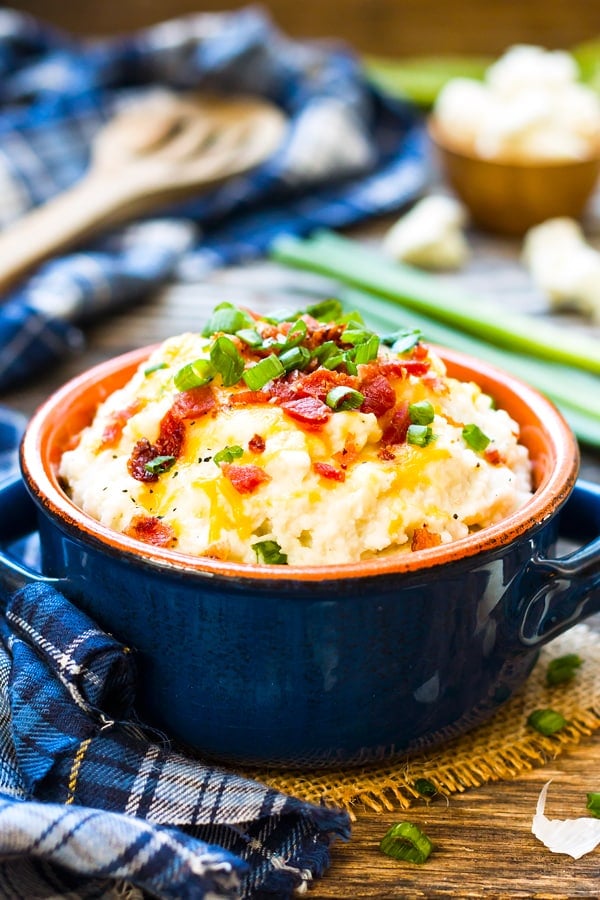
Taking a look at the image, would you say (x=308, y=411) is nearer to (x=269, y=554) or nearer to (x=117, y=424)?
(x=269, y=554)

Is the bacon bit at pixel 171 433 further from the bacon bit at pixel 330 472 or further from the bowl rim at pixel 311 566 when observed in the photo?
the bacon bit at pixel 330 472

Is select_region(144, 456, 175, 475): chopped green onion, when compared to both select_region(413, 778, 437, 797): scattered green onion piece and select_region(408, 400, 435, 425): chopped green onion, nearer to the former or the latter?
select_region(408, 400, 435, 425): chopped green onion

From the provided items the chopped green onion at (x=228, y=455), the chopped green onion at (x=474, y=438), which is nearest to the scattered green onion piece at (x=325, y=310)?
the chopped green onion at (x=474, y=438)

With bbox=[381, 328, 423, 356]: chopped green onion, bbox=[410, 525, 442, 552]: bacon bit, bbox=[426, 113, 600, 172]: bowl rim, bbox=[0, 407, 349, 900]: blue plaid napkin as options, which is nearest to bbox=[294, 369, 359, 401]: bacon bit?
bbox=[381, 328, 423, 356]: chopped green onion

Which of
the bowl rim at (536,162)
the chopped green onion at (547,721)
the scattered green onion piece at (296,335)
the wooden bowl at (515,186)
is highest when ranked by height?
the scattered green onion piece at (296,335)

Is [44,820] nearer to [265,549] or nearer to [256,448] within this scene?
[265,549]

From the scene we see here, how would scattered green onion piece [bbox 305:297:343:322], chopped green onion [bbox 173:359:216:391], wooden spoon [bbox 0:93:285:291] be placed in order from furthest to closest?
wooden spoon [bbox 0:93:285:291], scattered green onion piece [bbox 305:297:343:322], chopped green onion [bbox 173:359:216:391]
